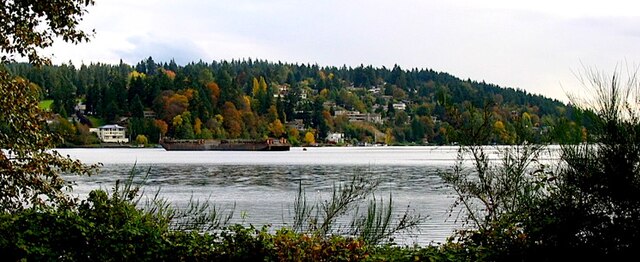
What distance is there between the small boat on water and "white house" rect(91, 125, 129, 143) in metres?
20.2

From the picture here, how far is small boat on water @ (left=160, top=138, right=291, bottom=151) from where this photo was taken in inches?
5394

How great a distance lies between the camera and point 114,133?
156 metres

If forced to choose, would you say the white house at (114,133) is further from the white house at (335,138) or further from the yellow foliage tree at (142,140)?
the white house at (335,138)

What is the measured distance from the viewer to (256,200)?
108 ft

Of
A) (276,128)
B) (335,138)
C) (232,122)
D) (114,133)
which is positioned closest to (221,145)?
(232,122)

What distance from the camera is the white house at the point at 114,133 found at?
156250 millimetres

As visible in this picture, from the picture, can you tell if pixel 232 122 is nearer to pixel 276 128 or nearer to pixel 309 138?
pixel 276 128

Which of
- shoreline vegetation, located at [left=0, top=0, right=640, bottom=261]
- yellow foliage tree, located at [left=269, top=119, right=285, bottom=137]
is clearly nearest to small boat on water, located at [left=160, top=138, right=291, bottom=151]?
yellow foliage tree, located at [left=269, top=119, right=285, bottom=137]

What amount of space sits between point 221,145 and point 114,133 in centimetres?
2774

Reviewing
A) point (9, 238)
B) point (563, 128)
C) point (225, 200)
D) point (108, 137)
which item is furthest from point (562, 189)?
point (108, 137)

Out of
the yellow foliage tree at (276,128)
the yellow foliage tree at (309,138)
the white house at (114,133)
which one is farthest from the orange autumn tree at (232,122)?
the white house at (114,133)

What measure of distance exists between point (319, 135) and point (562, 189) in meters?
175

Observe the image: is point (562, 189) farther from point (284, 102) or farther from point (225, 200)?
point (284, 102)

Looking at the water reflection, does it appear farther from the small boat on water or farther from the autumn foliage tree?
the small boat on water
